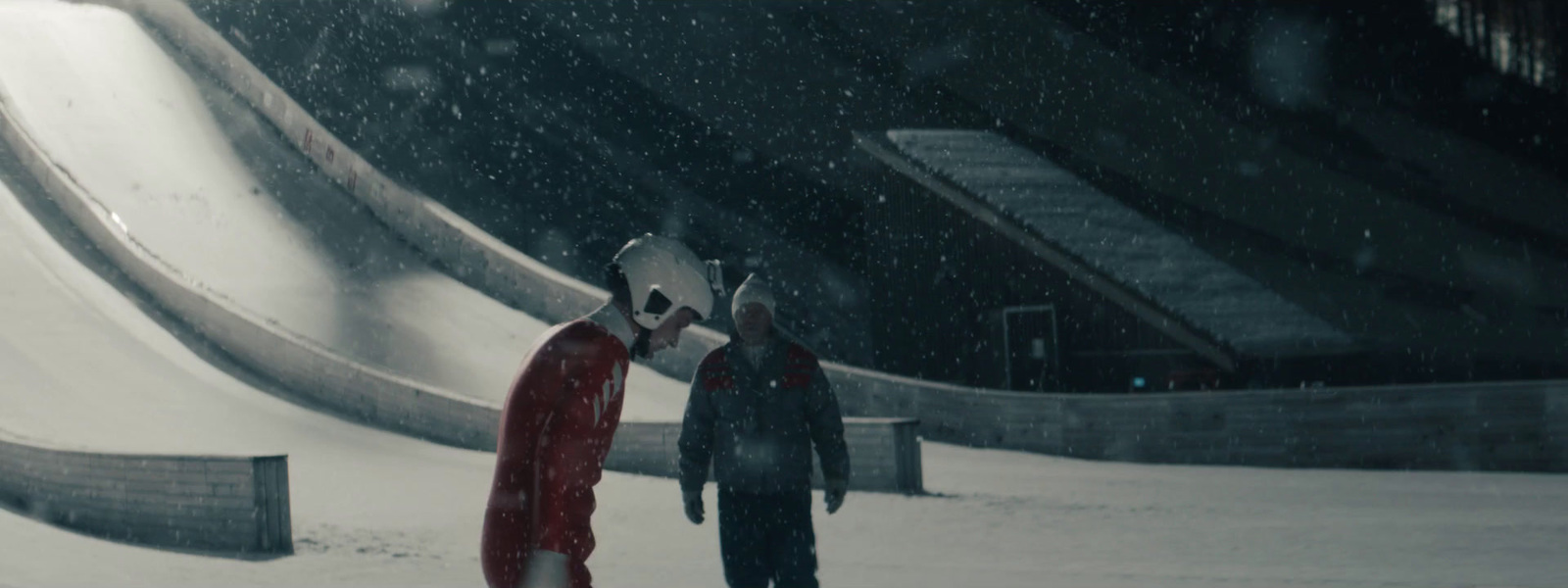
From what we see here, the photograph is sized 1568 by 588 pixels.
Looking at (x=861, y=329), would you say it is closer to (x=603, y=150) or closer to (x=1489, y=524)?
(x=603, y=150)

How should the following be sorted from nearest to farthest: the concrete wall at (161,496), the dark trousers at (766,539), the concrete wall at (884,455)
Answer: the dark trousers at (766,539), the concrete wall at (161,496), the concrete wall at (884,455)

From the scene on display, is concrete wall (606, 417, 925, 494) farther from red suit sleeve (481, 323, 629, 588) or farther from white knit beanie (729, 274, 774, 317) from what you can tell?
red suit sleeve (481, 323, 629, 588)

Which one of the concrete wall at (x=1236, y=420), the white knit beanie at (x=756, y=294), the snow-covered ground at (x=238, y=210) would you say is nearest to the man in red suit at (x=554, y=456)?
the white knit beanie at (x=756, y=294)

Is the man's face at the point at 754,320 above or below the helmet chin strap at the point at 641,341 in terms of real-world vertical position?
above

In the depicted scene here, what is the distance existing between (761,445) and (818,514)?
214 inches

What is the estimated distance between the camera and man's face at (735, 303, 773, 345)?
5.27 meters

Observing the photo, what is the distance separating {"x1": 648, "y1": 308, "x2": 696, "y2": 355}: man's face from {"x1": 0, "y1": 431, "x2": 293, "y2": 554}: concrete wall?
6828 millimetres

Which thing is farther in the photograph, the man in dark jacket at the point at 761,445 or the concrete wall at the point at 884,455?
the concrete wall at the point at 884,455

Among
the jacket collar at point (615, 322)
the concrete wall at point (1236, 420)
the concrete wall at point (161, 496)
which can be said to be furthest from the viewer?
the concrete wall at point (1236, 420)

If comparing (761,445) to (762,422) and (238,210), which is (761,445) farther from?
(238,210)

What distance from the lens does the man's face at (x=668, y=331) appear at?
113 inches

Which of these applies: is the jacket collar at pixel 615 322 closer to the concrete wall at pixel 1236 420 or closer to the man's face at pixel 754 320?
the man's face at pixel 754 320

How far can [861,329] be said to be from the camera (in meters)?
24.2

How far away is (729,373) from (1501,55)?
79.5 feet
